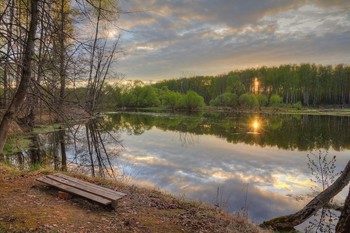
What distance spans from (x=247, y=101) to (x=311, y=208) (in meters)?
73.6

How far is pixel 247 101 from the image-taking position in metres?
79.3

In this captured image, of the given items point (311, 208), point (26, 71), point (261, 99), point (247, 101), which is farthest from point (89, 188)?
point (261, 99)

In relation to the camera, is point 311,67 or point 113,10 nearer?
point 113,10

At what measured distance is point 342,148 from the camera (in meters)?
21.2

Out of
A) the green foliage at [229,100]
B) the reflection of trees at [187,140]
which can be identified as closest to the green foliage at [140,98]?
the green foliage at [229,100]

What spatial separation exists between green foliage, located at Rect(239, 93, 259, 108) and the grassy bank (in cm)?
7414

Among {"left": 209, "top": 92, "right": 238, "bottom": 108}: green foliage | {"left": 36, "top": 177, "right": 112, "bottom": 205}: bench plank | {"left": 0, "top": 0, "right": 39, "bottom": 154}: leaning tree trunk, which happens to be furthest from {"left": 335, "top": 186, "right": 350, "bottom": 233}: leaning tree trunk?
{"left": 209, "top": 92, "right": 238, "bottom": 108}: green foliage

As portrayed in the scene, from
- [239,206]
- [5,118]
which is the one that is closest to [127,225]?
[5,118]

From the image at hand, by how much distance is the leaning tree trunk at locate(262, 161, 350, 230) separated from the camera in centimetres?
713

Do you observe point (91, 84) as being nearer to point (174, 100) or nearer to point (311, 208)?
point (311, 208)

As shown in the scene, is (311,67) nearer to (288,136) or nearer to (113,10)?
(288,136)

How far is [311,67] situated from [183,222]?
104 metres

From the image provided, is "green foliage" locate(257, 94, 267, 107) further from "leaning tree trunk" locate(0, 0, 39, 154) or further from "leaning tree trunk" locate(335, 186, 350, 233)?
"leaning tree trunk" locate(0, 0, 39, 154)

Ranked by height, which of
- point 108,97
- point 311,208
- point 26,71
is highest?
point 108,97
